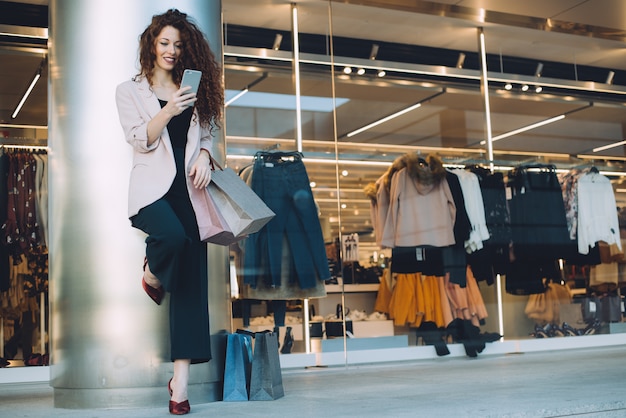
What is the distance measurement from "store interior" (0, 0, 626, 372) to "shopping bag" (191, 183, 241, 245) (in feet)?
8.20

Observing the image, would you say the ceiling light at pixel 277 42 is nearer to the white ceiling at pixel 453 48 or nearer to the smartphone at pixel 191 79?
the white ceiling at pixel 453 48

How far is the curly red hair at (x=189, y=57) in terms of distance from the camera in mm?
2889

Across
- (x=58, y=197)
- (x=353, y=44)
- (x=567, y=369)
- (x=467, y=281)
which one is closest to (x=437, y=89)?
(x=353, y=44)

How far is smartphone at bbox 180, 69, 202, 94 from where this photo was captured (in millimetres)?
2675

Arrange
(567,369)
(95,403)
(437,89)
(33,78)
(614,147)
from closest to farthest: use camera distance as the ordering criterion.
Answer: (95,403), (567,369), (33,78), (437,89), (614,147)

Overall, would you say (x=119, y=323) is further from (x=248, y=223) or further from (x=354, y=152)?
(x=354, y=152)

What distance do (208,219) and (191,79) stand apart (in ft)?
1.55

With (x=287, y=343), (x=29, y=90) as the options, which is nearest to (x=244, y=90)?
(x=29, y=90)

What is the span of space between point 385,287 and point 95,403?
139 inches

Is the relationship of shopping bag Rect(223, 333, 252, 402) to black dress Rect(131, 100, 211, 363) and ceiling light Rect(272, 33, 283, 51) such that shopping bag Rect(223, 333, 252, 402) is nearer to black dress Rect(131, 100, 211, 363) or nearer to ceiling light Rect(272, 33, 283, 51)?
black dress Rect(131, 100, 211, 363)

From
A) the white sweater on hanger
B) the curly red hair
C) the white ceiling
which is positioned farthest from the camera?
the white sweater on hanger

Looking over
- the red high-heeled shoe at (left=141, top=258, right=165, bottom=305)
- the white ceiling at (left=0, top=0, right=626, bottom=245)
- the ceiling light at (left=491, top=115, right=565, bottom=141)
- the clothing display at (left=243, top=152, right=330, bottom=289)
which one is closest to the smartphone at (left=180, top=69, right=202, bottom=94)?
the red high-heeled shoe at (left=141, top=258, right=165, bottom=305)

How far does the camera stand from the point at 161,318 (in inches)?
121

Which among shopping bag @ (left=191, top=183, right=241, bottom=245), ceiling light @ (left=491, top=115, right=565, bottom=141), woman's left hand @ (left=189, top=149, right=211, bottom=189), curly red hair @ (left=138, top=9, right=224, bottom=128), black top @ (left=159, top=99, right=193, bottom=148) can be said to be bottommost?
shopping bag @ (left=191, top=183, right=241, bottom=245)
